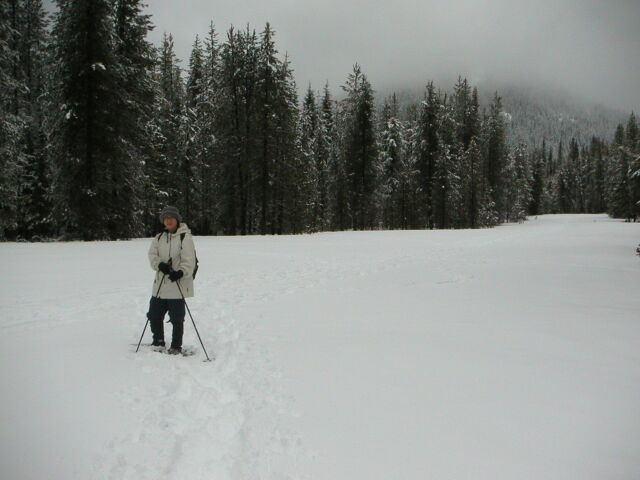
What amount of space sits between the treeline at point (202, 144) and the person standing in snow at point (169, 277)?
16.7 metres

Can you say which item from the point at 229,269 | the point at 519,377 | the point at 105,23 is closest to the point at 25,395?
the point at 519,377

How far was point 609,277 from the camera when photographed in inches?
473

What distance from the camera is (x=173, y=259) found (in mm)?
6211

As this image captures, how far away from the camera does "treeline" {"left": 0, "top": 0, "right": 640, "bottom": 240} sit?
70.8 ft

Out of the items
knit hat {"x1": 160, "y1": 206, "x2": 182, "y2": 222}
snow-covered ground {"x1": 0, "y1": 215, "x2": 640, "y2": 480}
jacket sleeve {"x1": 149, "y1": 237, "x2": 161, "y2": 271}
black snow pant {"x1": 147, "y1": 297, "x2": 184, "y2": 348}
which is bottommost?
snow-covered ground {"x1": 0, "y1": 215, "x2": 640, "y2": 480}

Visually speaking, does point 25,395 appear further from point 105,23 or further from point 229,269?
point 105,23

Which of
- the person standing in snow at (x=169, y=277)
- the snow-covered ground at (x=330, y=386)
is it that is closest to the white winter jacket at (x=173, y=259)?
the person standing in snow at (x=169, y=277)

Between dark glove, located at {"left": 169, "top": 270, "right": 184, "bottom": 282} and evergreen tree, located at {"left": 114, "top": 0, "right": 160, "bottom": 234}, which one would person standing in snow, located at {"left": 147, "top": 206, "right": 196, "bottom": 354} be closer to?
dark glove, located at {"left": 169, "top": 270, "right": 184, "bottom": 282}

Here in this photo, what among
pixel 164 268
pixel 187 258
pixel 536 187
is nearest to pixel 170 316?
pixel 164 268

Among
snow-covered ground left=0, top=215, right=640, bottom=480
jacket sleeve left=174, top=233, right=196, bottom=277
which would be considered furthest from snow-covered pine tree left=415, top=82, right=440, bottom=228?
jacket sleeve left=174, top=233, right=196, bottom=277

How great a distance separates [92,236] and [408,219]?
3996 cm

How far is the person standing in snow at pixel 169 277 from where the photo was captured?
615 centimetres

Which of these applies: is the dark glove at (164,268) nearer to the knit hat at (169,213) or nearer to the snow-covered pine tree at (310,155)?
the knit hat at (169,213)

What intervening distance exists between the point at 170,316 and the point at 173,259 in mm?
892
